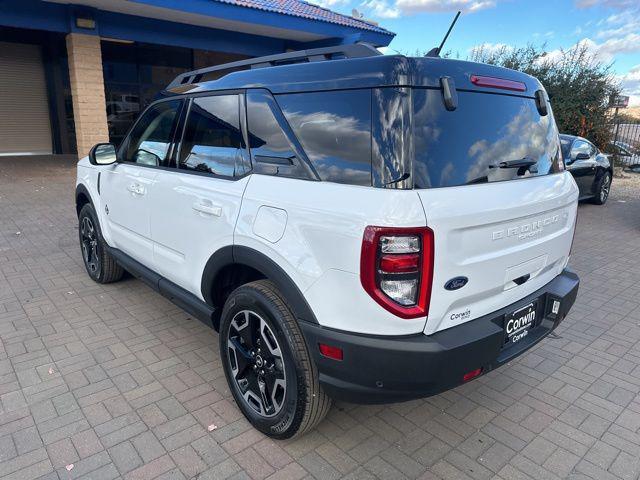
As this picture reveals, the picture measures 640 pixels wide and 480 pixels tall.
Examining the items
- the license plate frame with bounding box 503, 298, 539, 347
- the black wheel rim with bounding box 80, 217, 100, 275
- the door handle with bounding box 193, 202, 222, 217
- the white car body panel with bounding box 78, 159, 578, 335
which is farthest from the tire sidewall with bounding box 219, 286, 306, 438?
the black wheel rim with bounding box 80, 217, 100, 275

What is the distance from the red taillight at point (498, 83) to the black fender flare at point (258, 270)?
1336 mm

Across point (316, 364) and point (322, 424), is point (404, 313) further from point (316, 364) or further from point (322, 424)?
point (322, 424)

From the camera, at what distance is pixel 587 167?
920cm

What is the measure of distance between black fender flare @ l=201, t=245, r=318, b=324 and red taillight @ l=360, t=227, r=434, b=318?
1.24 ft

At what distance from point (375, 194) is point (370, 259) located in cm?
28

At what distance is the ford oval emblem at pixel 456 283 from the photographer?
6.73ft

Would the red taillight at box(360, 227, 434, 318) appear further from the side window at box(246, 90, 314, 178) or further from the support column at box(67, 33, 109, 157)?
the support column at box(67, 33, 109, 157)

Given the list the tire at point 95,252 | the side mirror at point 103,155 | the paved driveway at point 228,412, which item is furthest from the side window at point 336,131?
the tire at point 95,252

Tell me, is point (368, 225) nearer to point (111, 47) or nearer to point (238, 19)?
point (238, 19)

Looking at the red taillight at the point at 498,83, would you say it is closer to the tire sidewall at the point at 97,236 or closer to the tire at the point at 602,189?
the tire sidewall at the point at 97,236

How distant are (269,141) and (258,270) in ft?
2.27

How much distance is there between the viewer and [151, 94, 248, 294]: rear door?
8.84 ft

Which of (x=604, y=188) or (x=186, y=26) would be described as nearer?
(x=604, y=188)

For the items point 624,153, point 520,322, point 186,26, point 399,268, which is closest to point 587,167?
point 520,322
